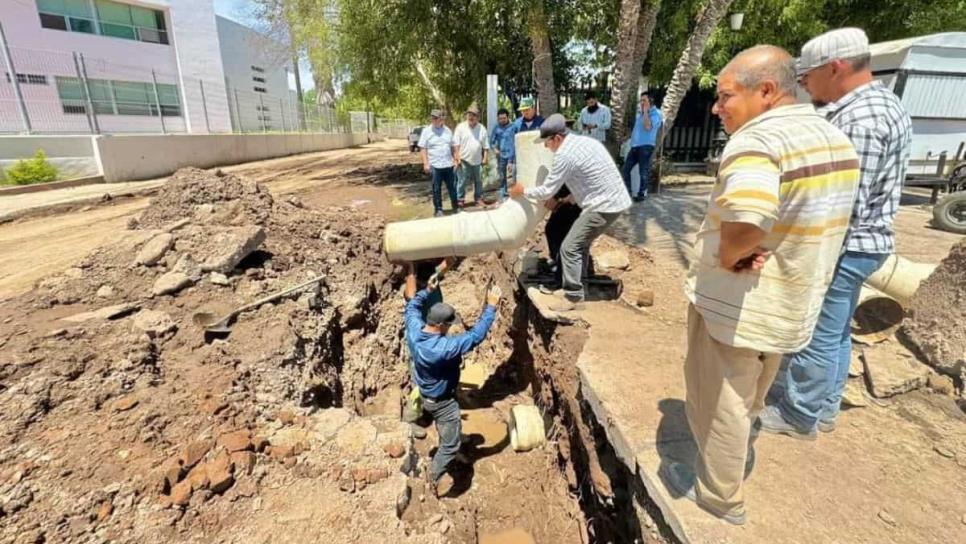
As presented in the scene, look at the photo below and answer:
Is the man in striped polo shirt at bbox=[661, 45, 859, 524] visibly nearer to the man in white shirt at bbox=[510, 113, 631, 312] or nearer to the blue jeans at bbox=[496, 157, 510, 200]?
the man in white shirt at bbox=[510, 113, 631, 312]

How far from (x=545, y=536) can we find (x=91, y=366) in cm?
369

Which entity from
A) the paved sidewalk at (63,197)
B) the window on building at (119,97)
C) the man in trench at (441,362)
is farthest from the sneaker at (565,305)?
the window on building at (119,97)

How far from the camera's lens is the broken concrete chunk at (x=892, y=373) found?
3000 millimetres

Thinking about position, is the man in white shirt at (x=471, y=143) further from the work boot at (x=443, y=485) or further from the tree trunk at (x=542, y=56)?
the work boot at (x=443, y=485)

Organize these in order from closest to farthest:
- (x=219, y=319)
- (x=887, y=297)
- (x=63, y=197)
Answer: (x=887, y=297)
(x=219, y=319)
(x=63, y=197)

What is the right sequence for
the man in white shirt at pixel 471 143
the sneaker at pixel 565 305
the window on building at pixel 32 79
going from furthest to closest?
1. the window on building at pixel 32 79
2. the man in white shirt at pixel 471 143
3. the sneaker at pixel 565 305

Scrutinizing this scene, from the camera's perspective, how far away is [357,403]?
4.84m

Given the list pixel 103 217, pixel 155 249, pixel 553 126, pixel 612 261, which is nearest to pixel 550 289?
pixel 612 261

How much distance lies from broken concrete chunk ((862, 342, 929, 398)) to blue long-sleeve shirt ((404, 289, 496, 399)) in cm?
270

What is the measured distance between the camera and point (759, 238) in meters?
1.58

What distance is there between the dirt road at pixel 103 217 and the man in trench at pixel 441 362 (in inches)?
169

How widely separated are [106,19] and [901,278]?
2404cm

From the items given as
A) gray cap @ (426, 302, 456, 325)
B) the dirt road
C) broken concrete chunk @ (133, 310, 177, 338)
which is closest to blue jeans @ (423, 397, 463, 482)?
gray cap @ (426, 302, 456, 325)

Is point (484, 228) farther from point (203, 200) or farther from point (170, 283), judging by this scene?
point (203, 200)
